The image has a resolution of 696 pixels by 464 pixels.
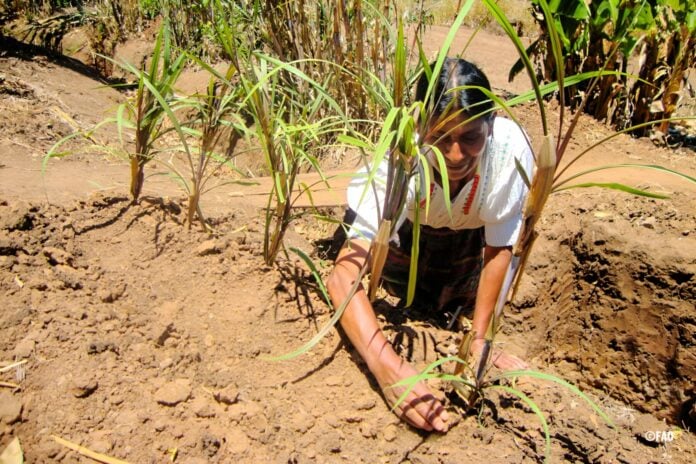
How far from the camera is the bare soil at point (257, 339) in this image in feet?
4.32

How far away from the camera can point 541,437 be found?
149cm

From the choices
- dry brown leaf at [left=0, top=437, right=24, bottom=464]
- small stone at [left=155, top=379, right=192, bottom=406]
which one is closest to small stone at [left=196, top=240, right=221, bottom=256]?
small stone at [left=155, top=379, right=192, bottom=406]

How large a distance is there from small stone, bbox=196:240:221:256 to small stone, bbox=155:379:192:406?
54 centimetres

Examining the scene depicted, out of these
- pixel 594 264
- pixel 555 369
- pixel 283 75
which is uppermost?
pixel 283 75

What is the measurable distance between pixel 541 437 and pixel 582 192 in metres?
1.89

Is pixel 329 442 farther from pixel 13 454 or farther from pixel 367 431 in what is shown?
pixel 13 454

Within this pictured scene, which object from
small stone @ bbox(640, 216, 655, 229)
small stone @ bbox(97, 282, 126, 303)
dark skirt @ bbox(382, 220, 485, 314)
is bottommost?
dark skirt @ bbox(382, 220, 485, 314)

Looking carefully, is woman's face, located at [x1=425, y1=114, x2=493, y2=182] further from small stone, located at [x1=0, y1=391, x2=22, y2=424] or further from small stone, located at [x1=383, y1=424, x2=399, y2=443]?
small stone, located at [x1=0, y1=391, x2=22, y2=424]

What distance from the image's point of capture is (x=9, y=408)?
1229 millimetres

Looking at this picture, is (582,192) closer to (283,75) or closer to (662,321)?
(662,321)

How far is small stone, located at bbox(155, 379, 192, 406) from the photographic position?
1.34m

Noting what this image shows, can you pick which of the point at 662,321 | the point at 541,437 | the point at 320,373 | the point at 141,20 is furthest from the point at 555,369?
the point at 141,20

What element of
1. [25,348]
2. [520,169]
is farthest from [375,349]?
[25,348]

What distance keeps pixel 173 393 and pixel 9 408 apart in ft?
1.11
